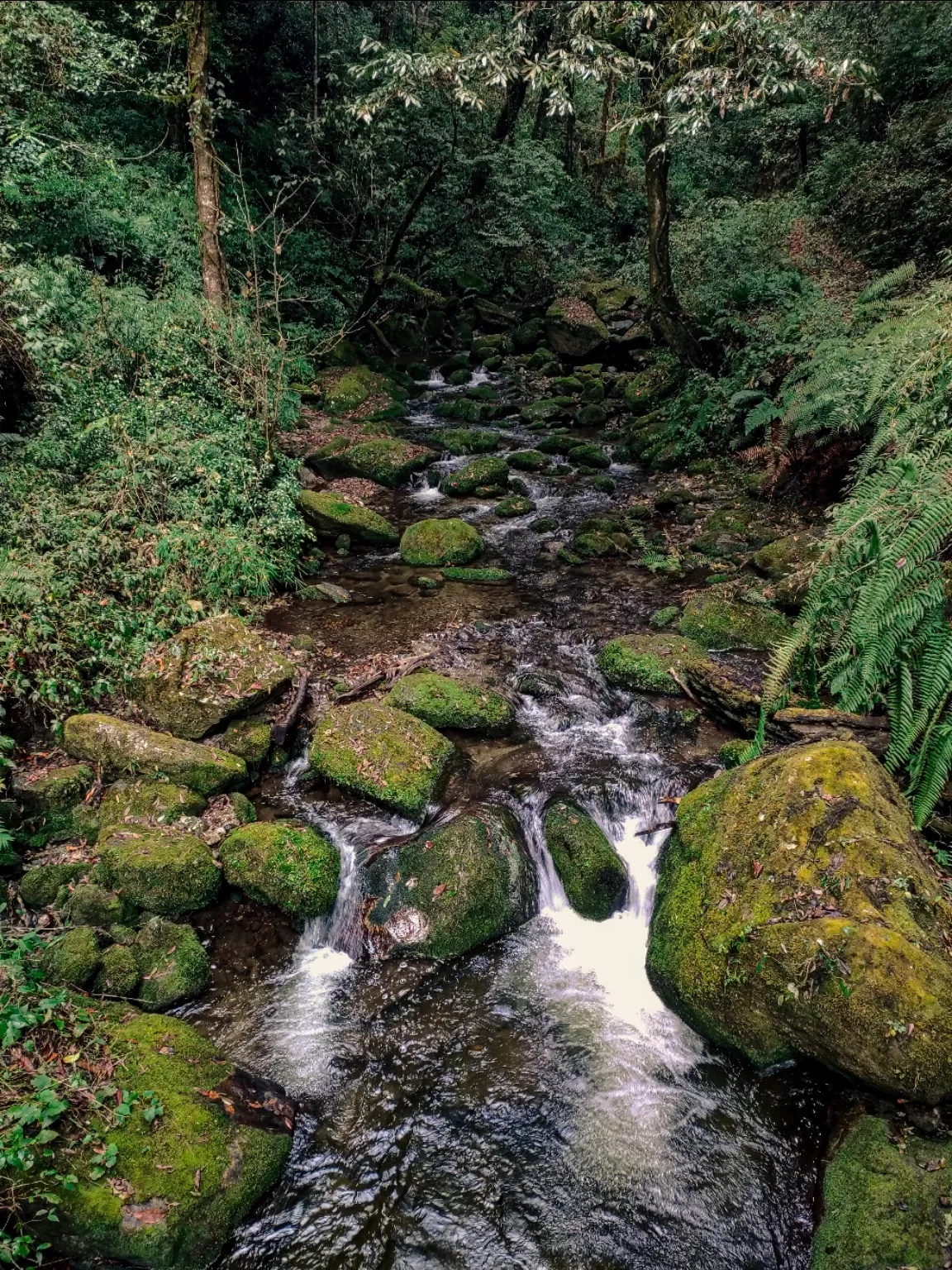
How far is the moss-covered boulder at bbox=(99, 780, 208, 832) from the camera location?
565cm

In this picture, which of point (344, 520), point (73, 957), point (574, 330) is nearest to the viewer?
point (73, 957)

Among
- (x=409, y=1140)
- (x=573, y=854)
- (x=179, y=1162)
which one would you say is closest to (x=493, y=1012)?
(x=409, y=1140)

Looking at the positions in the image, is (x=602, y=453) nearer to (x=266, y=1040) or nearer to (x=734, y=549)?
(x=734, y=549)

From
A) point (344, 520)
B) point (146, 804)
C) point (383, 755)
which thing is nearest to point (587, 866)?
point (383, 755)

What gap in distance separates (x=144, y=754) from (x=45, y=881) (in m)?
1.28

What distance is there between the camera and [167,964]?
4.75m

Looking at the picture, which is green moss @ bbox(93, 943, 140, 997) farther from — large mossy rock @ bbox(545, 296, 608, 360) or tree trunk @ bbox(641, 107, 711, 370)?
large mossy rock @ bbox(545, 296, 608, 360)

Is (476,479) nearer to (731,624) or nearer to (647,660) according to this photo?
(731,624)

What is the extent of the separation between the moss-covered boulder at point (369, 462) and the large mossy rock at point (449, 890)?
878 centimetres

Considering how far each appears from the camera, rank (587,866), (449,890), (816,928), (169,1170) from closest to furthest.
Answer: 1. (169,1170)
2. (816,928)
3. (449,890)
4. (587,866)

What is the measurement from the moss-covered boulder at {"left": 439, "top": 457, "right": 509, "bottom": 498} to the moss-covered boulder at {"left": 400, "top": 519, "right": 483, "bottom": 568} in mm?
2118

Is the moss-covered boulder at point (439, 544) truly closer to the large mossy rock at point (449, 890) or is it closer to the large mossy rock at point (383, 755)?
the large mossy rock at point (383, 755)

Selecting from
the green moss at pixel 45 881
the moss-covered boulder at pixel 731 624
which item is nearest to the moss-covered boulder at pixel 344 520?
the moss-covered boulder at pixel 731 624

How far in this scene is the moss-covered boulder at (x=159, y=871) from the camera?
5.12m
